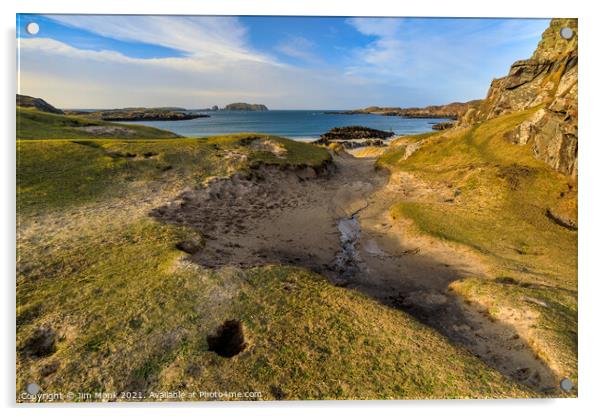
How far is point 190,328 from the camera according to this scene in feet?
21.2

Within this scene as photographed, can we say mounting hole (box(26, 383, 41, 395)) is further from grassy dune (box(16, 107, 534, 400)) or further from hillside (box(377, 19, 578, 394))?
hillside (box(377, 19, 578, 394))

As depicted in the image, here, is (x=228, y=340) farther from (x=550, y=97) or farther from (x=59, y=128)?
(x=59, y=128)

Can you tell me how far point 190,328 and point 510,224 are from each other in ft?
45.5

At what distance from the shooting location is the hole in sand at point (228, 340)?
6238 millimetres

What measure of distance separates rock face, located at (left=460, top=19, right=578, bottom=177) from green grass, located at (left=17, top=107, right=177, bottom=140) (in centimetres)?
2416

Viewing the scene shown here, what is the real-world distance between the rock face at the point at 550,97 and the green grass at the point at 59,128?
24.2 m

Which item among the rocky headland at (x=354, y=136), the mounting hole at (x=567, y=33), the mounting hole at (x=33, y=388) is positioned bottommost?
the mounting hole at (x=33, y=388)

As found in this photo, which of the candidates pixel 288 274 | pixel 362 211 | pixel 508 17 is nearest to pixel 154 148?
pixel 362 211

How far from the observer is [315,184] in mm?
21625

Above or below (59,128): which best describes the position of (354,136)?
above

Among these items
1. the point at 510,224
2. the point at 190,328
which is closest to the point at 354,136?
the point at 510,224

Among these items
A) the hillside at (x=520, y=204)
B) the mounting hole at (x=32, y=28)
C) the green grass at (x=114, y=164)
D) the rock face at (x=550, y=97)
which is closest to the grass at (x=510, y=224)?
the hillside at (x=520, y=204)

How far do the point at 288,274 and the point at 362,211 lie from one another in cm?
1019

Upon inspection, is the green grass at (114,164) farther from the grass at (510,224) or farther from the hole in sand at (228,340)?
the grass at (510,224)
